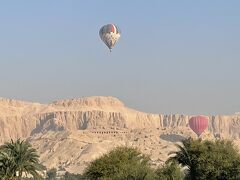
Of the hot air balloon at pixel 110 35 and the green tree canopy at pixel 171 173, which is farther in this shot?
the hot air balloon at pixel 110 35

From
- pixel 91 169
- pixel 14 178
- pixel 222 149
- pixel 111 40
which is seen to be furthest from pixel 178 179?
pixel 111 40

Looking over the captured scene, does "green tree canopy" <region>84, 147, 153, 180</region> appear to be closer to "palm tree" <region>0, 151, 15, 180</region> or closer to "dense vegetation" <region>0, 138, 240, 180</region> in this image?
"dense vegetation" <region>0, 138, 240, 180</region>

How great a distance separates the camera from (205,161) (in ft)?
171

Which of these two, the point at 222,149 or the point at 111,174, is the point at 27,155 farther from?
the point at 222,149

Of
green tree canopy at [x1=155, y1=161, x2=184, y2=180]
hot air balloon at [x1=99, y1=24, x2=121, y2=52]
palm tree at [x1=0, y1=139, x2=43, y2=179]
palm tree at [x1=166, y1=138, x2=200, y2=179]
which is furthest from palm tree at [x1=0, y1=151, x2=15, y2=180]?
hot air balloon at [x1=99, y1=24, x2=121, y2=52]

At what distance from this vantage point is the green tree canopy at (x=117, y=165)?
54.3m

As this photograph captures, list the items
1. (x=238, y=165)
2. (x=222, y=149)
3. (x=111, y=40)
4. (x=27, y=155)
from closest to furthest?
1. (x=27, y=155)
2. (x=238, y=165)
3. (x=222, y=149)
4. (x=111, y=40)

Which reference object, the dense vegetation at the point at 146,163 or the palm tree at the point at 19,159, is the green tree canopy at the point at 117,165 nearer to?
the dense vegetation at the point at 146,163

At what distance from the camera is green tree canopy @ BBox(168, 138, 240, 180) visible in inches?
2010

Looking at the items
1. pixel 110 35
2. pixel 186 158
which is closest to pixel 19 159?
pixel 186 158

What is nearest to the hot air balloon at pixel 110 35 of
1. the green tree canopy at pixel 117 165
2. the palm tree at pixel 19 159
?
the green tree canopy at pixel 117 165

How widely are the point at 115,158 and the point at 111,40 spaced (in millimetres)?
82116

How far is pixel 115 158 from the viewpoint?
5812 cm

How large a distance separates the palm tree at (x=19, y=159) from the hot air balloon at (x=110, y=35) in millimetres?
90694
